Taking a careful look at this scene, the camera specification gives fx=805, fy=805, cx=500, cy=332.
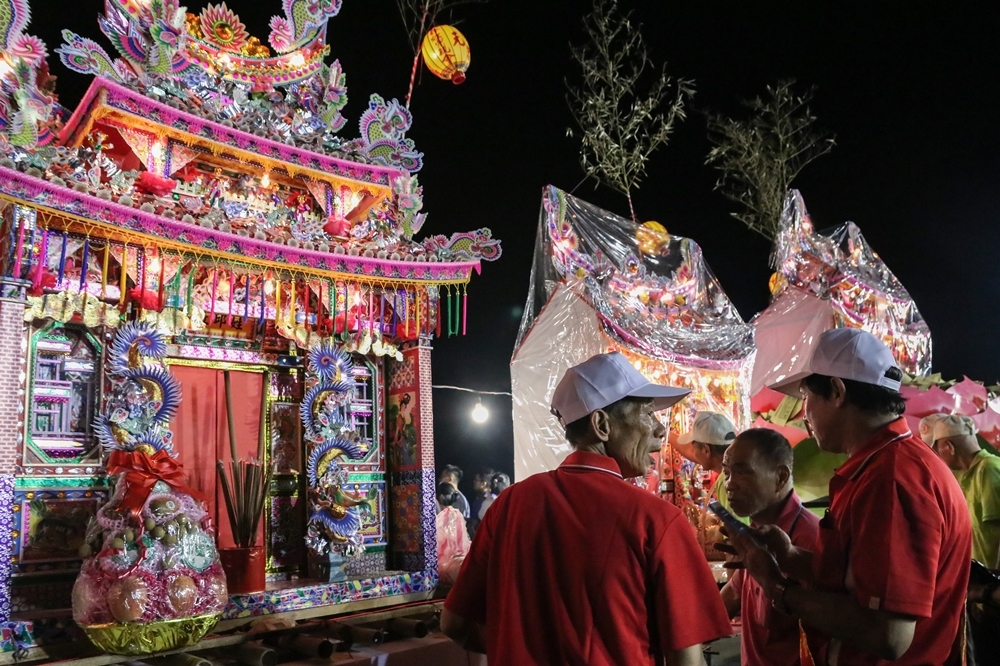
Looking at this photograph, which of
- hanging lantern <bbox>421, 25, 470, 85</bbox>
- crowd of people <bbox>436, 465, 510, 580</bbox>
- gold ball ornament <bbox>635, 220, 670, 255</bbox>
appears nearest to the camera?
hanging lantern <bbox>421, 25, 470, 85</bbox>

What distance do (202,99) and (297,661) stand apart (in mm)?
4519

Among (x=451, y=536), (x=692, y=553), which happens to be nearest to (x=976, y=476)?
(x=692, y=553)

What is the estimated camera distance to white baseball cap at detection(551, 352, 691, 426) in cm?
223

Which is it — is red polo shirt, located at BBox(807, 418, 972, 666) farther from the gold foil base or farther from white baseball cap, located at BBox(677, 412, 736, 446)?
the gold foil base

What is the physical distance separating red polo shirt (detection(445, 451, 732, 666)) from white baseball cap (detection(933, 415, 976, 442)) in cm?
420

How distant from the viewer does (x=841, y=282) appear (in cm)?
1089

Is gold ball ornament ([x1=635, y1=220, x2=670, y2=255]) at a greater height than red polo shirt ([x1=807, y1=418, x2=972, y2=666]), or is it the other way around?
gold ball ornament ([x1=635, y1=220, x2=670, y2=255])

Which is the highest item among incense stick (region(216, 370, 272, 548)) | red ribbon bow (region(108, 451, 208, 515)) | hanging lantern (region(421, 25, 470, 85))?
hanging lantern (region(421, 25, 470, 85))

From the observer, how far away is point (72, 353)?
598 centimetres

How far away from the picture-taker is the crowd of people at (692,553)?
1930 mm

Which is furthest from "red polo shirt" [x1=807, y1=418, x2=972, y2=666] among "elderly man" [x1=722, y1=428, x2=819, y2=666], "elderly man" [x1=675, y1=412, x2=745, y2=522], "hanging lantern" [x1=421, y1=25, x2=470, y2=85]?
"hanging lantern" [x1=421, y1=25, x2=470, y2=85]

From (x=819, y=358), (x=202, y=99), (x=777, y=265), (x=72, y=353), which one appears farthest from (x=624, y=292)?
(x=819, y=358)

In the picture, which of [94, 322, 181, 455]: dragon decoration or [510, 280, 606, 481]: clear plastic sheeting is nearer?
[94, 322, 181, 455]: dragon decoration

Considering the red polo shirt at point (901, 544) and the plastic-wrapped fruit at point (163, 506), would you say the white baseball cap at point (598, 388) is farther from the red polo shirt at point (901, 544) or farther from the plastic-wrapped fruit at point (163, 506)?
the plastic-wrapped fruit at point (163, 506)
